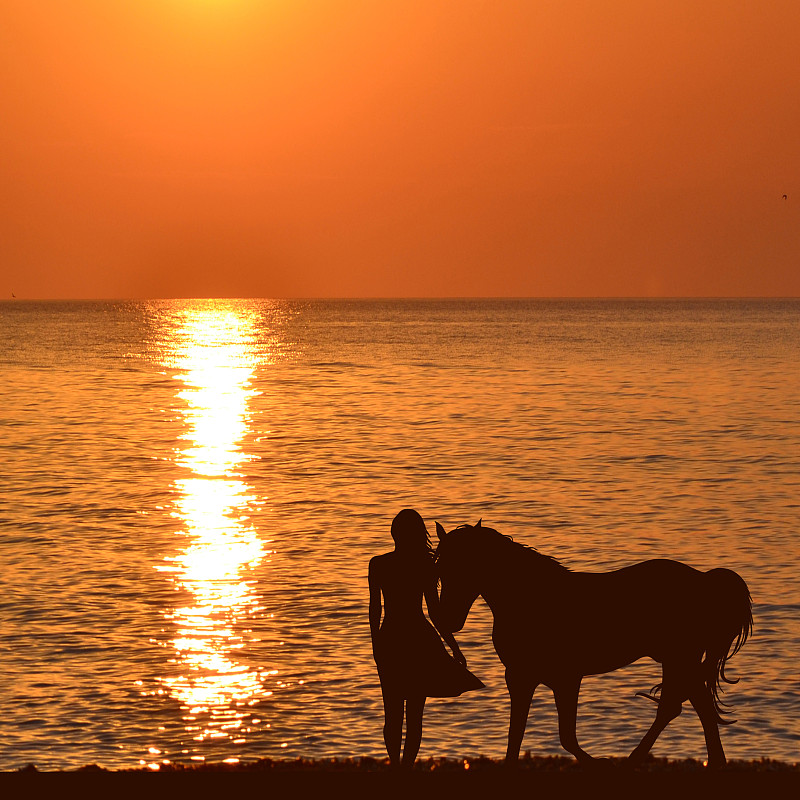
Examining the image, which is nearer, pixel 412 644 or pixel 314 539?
pixel 412 644

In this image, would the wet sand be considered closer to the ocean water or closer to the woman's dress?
the woman's dress

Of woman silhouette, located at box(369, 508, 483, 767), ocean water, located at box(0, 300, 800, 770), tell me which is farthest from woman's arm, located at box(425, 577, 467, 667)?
ocean water, located at box(0, 300, 800, 770)

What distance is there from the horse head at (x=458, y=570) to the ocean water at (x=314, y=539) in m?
4.28

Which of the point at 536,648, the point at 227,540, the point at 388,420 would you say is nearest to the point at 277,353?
the point at 388,420

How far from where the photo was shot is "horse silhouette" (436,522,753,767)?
330 inches

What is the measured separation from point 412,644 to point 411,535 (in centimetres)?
78

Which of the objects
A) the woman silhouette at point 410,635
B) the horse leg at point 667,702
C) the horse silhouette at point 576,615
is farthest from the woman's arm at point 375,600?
the horse leg at point 667,702

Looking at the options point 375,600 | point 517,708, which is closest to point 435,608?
point 375,600

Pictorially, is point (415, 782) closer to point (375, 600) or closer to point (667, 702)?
point (375, 600)

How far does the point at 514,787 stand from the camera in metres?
8.45

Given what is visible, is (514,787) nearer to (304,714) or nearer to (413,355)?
(304,714)

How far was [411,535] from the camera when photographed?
8789 mm

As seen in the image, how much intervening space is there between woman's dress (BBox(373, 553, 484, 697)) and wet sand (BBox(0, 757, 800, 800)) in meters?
0.60

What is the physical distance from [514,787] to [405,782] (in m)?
0.73
